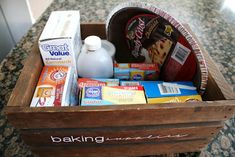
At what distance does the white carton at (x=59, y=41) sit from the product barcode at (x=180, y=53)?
0.25 meters

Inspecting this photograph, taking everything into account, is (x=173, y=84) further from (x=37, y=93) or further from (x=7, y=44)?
(x=7, y=44)

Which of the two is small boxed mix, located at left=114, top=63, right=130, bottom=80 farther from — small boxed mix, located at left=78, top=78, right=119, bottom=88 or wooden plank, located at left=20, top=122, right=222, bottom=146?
wooden plank, located at left=20, top=122, right=222, bottom=146

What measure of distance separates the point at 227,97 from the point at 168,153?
0.62 ft

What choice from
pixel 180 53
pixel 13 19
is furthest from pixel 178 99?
pixel 13 19

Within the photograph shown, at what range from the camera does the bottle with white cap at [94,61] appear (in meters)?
0.52

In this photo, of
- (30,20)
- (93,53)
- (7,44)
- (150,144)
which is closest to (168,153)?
(150,144)

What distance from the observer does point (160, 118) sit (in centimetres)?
39

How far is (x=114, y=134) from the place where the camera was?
41 cm

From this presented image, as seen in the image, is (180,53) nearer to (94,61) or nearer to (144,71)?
(144,71)

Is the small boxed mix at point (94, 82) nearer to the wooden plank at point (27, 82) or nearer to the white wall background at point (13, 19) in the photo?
the wooden plank at point (27, 82)

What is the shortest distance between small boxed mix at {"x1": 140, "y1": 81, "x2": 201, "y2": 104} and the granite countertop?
15 cm

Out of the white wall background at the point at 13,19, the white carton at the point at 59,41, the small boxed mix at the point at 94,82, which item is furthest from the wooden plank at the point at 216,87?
the white wall background at the point at 13,19

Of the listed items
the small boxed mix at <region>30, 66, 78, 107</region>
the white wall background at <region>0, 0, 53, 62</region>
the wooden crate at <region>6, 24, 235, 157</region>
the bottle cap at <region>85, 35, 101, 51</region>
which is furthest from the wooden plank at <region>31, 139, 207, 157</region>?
the white wall background at <region>0, 0, 53, 62</region>

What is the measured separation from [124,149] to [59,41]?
0.28 metres
